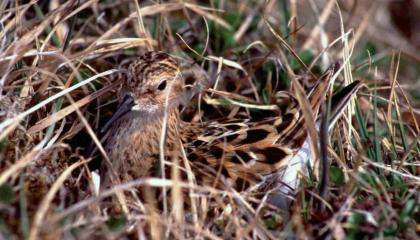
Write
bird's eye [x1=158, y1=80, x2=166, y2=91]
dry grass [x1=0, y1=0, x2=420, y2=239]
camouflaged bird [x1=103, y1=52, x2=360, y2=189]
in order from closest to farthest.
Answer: dry grass [x1=0, y1=0, x2=420, y2=239]
camouflaged bird [x1=103, y1=52, x2=360, y2=189]
bird's eye [x1=158, y1=80, x2=166, y2=91]

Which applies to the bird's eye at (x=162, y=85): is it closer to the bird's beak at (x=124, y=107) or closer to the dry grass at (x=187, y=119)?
the bird's beak at (x=124, y=107)

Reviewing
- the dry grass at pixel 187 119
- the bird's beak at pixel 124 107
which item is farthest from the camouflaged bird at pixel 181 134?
the dry grass at pixel 187 119

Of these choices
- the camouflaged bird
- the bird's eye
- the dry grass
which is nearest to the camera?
the dry grass

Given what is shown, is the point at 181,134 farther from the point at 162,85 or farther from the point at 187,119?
the point at 187,119

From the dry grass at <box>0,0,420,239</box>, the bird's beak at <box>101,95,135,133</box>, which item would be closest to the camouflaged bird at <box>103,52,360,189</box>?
the bird's beak at <box>101,95,135,133</box>

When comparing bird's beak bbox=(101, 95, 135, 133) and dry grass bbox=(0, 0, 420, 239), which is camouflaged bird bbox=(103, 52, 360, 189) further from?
dry grass bbox=(0, 0, 420, 239)

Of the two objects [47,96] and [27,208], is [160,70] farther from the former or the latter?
[27,208]

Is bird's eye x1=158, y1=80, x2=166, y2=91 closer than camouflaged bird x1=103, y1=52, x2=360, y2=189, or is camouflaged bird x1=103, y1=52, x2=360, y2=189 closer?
camouflaged bird x1=103, y1=52, x2=360, y2=189
